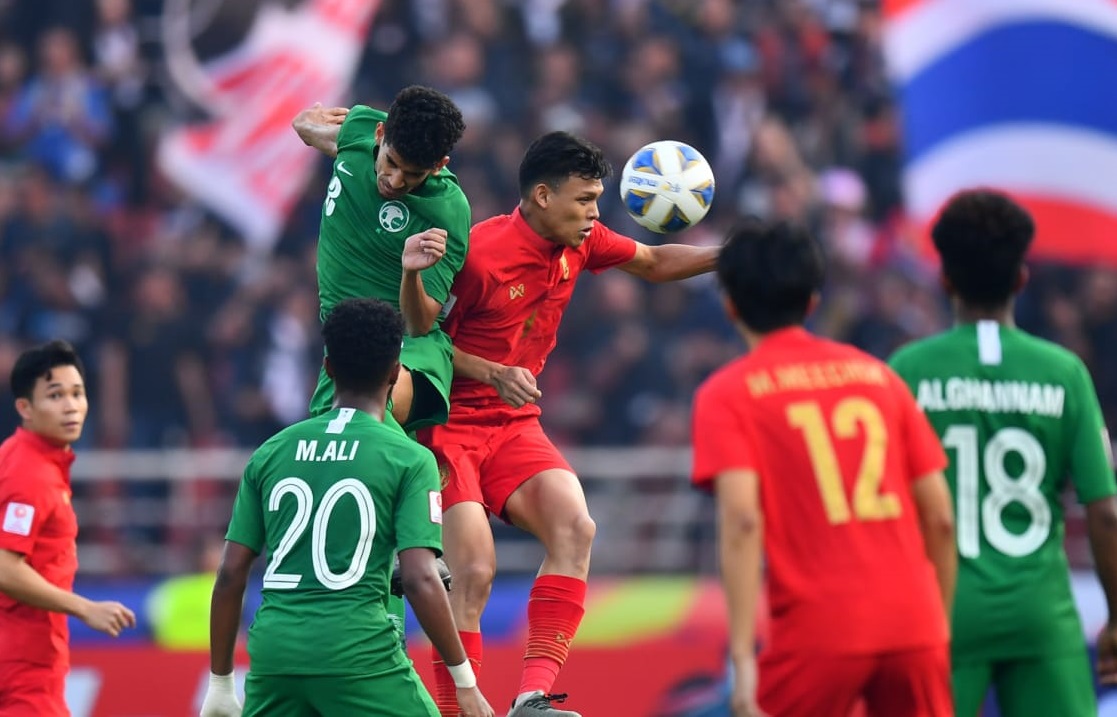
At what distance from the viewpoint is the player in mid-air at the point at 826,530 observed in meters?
5.39

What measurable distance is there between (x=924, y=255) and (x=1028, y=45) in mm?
1858

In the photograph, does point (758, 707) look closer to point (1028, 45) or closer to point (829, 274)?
point (1028, 45)

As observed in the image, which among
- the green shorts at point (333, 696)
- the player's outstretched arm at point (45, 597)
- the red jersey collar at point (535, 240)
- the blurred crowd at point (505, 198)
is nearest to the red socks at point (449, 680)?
the player's outstretched arm at point (45, 597)

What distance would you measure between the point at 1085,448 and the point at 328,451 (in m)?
2.55

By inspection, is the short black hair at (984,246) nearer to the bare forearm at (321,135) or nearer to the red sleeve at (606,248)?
the red sleeve at (606,248)

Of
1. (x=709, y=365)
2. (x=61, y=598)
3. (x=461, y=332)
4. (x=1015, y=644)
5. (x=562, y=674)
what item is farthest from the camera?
(x=709, y=365)

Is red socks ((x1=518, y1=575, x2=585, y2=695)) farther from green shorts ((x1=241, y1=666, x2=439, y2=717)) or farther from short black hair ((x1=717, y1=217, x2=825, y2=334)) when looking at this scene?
short black hair ((x1=717, y1=217, x2=825, y2=334))

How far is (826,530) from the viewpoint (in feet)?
17.9

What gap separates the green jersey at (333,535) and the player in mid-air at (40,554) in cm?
179

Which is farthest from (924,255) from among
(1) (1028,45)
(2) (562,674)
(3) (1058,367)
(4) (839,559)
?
(4) (839,559)

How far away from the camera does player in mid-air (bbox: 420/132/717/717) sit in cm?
801

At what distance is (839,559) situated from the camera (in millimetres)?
5438

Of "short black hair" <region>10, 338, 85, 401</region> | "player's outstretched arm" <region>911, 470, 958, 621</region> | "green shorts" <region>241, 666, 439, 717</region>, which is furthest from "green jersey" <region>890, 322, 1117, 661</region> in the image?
"short black hair" <region>10, 338, 85, 401</region>

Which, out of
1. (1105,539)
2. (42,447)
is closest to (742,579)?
(1105,539)
